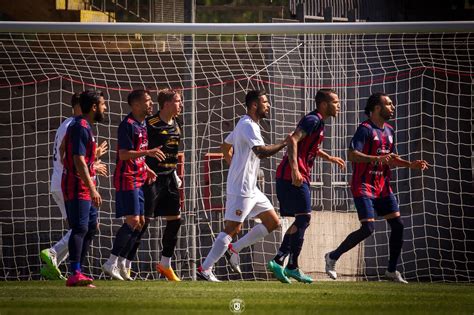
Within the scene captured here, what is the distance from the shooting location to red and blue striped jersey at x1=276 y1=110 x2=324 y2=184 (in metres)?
11.8

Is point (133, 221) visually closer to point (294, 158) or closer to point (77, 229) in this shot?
point (77, 229)

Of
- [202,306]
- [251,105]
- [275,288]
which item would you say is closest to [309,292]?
[275,288]

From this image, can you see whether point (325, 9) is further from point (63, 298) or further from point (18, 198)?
point (63, 298)

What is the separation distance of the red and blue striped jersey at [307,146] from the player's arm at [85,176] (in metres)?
2.03

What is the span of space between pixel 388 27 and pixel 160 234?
5232mm

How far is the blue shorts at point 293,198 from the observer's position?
11.7 m

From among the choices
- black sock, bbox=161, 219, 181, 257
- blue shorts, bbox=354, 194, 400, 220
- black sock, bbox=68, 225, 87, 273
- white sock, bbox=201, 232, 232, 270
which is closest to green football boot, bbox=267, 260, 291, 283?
white sock, bbox=201, 232, 232, 270

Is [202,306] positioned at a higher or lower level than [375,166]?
lower

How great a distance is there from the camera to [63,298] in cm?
960

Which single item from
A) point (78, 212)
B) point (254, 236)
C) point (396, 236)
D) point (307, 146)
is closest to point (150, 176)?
point (254, 236)

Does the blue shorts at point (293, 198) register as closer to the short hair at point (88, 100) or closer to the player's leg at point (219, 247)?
the player's leg at point (219, 247)

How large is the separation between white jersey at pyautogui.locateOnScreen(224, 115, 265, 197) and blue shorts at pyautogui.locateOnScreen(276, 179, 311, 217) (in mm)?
434

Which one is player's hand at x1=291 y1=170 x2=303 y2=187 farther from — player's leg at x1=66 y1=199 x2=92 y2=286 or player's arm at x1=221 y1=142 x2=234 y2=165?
player's leg at x1=66 y1=199 x2=92 y2=286

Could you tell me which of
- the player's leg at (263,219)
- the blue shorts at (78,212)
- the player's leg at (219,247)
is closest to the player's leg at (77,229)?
the blue shorts at (78,212)
